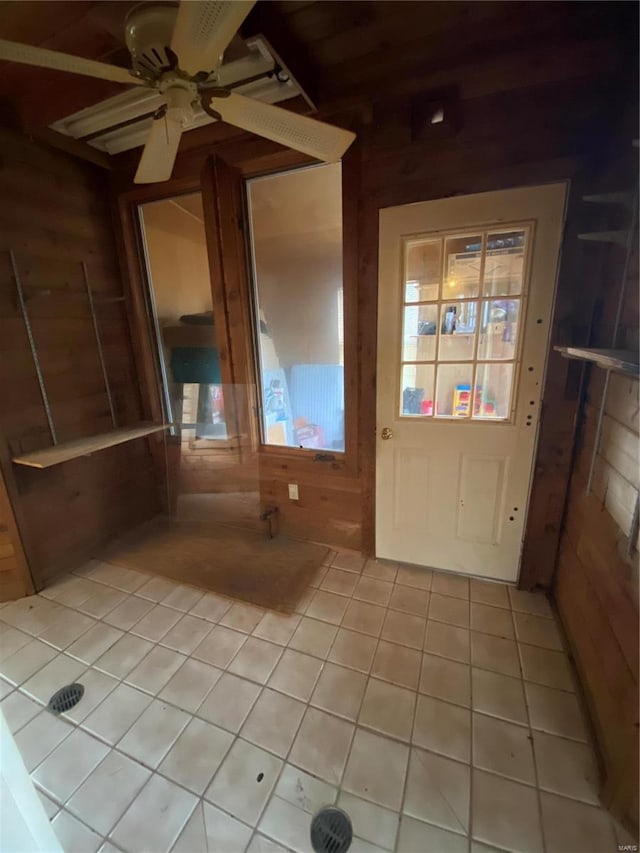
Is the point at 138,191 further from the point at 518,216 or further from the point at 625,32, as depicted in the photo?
the point at 625,32

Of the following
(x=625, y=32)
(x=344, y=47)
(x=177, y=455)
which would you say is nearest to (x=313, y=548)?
(x=177, y=455)

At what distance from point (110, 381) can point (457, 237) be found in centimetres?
239

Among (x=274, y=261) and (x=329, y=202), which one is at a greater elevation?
(x=329, y=202)

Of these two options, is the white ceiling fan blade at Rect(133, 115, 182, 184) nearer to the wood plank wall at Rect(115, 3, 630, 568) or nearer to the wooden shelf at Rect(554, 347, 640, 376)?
the wood plank wall at Rect(115, 3, 630, 568)

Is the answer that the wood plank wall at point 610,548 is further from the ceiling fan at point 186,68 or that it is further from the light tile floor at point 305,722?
the ceiling fan at point 186,68

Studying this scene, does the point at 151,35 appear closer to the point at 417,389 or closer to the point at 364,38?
the point at 364,38

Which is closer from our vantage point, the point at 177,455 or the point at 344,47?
the point at 344,47

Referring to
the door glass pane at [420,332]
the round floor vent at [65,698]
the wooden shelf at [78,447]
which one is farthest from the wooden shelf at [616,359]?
the wooden shelf at [78,447]

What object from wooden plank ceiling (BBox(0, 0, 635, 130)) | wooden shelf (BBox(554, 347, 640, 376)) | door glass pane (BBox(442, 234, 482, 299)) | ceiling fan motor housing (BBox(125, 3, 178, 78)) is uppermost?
wooden plank ceiling (BBox(0, 0, 635, 130))

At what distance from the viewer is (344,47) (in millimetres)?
1518

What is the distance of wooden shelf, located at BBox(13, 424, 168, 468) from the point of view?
6.24ft

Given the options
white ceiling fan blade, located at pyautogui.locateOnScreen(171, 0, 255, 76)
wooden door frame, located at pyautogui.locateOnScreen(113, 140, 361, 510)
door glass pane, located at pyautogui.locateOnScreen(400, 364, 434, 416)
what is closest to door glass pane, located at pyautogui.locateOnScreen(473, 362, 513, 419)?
door glass pane, located at pyautogui.locateOnScreen(400, 364, 434, 416)

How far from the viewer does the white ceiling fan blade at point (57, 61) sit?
3.10 ft

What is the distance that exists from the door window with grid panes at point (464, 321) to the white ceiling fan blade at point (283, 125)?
26.7 inches
